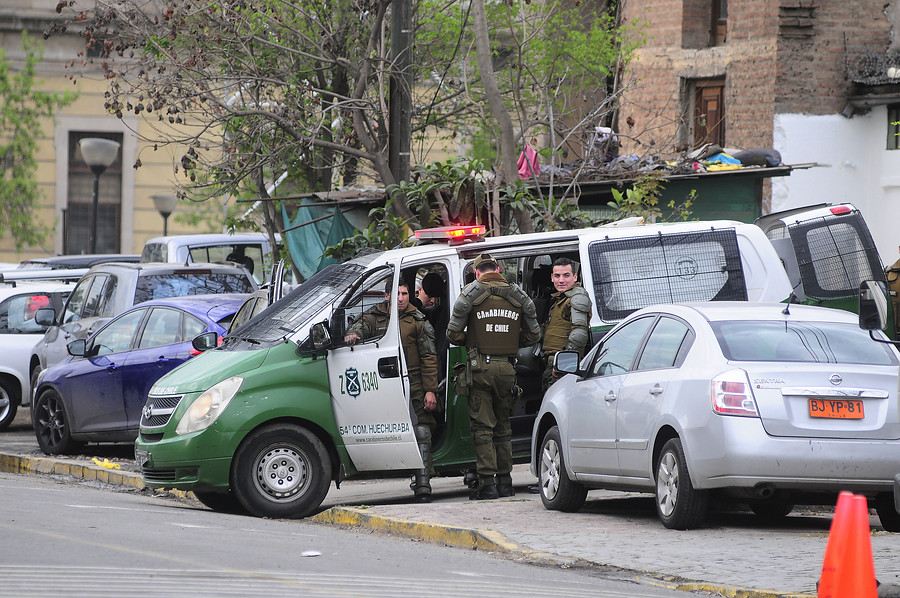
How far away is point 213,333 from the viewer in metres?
12.5

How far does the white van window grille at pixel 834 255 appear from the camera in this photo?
41.5ft

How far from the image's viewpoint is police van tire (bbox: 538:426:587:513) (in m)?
10.2

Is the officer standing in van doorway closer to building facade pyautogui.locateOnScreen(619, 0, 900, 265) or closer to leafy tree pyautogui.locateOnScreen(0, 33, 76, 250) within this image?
building facade pyautogui.locateOnScreen(619, 0, 900, 265)

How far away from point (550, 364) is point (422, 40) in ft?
33.8

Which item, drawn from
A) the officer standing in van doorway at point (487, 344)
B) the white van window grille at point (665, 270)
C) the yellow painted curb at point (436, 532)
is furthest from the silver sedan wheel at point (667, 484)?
the white van window grille at point (665, 270)

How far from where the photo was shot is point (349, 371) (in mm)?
10688

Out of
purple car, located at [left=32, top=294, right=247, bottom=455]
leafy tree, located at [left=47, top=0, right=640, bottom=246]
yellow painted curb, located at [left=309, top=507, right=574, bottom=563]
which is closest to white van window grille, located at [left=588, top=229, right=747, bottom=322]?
yellow painted curb, located at [left=309, top=507, right=574, bottom=563]

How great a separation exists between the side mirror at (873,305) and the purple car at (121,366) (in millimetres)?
7228

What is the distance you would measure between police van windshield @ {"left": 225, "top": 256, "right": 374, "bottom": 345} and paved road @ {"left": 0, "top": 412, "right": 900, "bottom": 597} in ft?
5.02

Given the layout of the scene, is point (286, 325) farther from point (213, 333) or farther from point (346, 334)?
point (213, 333)

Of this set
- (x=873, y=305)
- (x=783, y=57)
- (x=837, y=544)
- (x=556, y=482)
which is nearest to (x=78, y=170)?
(x=783, y=57)

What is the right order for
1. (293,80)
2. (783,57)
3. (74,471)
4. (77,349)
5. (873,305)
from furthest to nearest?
(783,57) < (293,80) < (77,349) < (74,471) < (873,305)

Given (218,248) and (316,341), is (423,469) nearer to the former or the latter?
(316,341)

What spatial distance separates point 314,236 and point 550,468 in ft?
30.5
